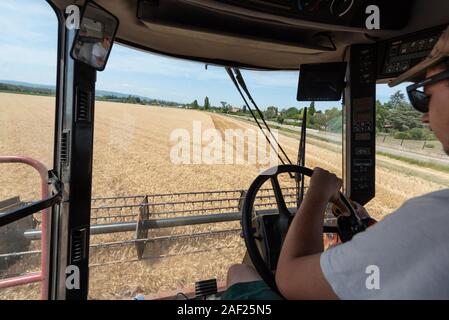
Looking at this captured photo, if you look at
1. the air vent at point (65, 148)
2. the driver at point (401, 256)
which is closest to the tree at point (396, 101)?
the driver at point (401, 256)

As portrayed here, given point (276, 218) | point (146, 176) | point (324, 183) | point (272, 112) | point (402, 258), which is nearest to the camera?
point (402, 258)

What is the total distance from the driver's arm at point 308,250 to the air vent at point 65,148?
0.95m

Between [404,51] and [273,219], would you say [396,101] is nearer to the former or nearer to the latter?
[404,51]

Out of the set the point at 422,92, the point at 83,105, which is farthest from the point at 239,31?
the point at 422,92

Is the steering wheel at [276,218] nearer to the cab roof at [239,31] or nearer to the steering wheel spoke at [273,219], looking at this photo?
the steering wheel spoke at [273,219]

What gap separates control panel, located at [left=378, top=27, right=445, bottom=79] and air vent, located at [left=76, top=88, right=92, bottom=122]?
161 cm

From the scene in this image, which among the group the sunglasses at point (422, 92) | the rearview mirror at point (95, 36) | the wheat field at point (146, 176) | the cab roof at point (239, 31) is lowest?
the wheat field at point (146, 176)

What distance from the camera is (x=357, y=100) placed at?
2.02 m

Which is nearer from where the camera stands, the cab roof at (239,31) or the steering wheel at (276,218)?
the steering wheel at (276,218)

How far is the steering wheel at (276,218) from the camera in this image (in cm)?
112

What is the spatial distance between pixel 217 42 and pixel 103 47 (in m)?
0.64

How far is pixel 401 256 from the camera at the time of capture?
1.86ft

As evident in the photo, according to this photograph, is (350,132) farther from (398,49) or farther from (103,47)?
(103,47)

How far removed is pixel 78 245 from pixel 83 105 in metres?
0.58
